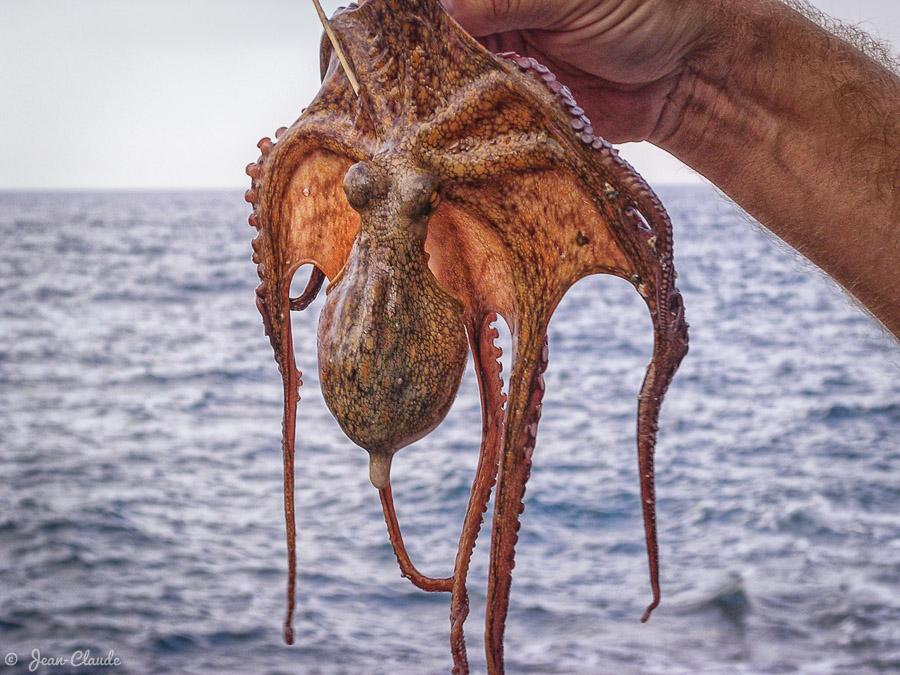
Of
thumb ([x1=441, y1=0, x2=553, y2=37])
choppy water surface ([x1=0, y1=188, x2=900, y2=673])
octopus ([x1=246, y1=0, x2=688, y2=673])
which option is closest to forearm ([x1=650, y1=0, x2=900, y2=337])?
choppy water surface ([x1=0, y1=188, x2=900, y2=673])

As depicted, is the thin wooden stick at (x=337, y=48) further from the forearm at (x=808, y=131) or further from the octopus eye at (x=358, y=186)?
the forearm at (x=808, y=131)

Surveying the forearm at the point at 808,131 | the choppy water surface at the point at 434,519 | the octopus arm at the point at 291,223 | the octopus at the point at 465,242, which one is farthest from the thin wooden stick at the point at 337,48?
the choppy water surface at the point at 434,519

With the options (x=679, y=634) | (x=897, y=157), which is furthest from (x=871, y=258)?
(x=679, y=634)

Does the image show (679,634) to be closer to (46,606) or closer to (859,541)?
(859,541)

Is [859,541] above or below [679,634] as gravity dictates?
above

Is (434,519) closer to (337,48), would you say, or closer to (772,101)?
(772,101)

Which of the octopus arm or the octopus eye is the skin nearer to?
the octopus arm
